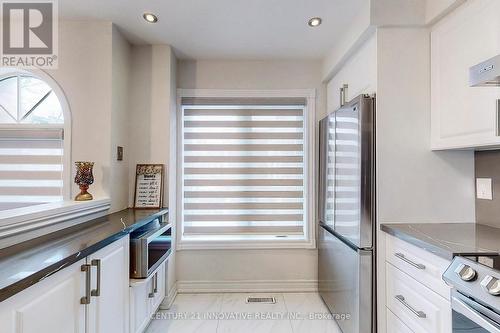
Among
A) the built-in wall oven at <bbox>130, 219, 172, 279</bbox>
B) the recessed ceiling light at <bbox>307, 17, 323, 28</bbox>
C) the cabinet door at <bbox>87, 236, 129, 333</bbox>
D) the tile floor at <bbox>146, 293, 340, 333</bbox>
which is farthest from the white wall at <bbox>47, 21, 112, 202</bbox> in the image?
the recessed ceiling light at <bbox>307, 17, 323, 28</bbox>

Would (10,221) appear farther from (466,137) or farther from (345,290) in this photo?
(466,137)

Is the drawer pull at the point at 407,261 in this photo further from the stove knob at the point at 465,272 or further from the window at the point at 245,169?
the window at the point at 245,169

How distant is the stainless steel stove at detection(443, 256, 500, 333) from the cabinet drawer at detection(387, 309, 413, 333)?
49 centimetres

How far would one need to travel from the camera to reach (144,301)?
221 cm

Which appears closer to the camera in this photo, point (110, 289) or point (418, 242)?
point (418, 242)

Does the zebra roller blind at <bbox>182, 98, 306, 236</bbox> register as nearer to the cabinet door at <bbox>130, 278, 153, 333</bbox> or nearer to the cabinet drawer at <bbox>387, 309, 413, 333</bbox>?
the cabinet door at <bbox>130, 278, 153, 333</bbox>

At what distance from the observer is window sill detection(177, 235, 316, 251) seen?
308 cm

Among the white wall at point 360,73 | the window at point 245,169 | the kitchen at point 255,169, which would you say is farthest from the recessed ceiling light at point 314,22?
the window at point 245,169

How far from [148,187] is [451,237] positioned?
238cm

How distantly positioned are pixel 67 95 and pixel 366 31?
93.8 inches

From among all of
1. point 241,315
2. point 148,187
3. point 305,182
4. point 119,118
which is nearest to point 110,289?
point 148,187

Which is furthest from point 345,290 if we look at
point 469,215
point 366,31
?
point 366,31

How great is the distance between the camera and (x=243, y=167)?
3.18 metres

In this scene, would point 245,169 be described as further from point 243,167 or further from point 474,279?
point 474,279
